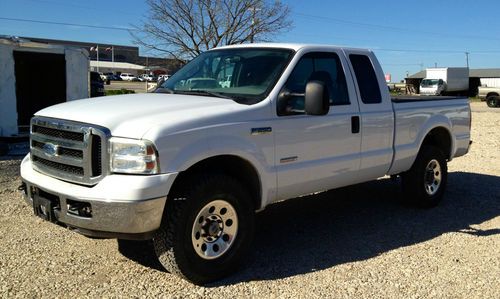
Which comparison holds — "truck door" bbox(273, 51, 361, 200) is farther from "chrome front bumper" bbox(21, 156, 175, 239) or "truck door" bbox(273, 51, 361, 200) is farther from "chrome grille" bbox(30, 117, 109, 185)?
"chrome grille" bbox(30, 117, 109, 185)

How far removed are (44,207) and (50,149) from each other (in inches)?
18.5

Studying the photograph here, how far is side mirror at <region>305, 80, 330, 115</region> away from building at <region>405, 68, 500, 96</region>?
54.9 metres

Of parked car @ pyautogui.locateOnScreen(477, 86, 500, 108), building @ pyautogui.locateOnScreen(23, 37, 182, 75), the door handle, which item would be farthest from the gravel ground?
building @ pyautogui.locateOnScreen(23, 37, 182, 75)

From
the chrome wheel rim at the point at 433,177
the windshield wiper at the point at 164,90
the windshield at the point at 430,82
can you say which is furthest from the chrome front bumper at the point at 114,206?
the windshield at the point at 430,82

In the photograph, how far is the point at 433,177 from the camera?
6.82 meters

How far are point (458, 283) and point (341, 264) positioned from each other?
0.99 metres

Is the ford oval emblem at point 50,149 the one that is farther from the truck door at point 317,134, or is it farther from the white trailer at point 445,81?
the white trailer at point 445,81

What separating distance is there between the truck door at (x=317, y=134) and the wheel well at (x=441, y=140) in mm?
2049

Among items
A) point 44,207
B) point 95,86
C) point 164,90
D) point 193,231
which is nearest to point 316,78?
point 164,90

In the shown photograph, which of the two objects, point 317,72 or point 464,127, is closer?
point 317,72

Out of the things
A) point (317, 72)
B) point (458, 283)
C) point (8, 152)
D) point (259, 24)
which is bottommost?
point (458, 283)

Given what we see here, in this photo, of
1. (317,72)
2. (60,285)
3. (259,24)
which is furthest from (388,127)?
(259,24)

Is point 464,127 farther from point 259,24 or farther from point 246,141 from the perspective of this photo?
point 259,24

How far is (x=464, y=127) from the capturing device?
7.18 meters
